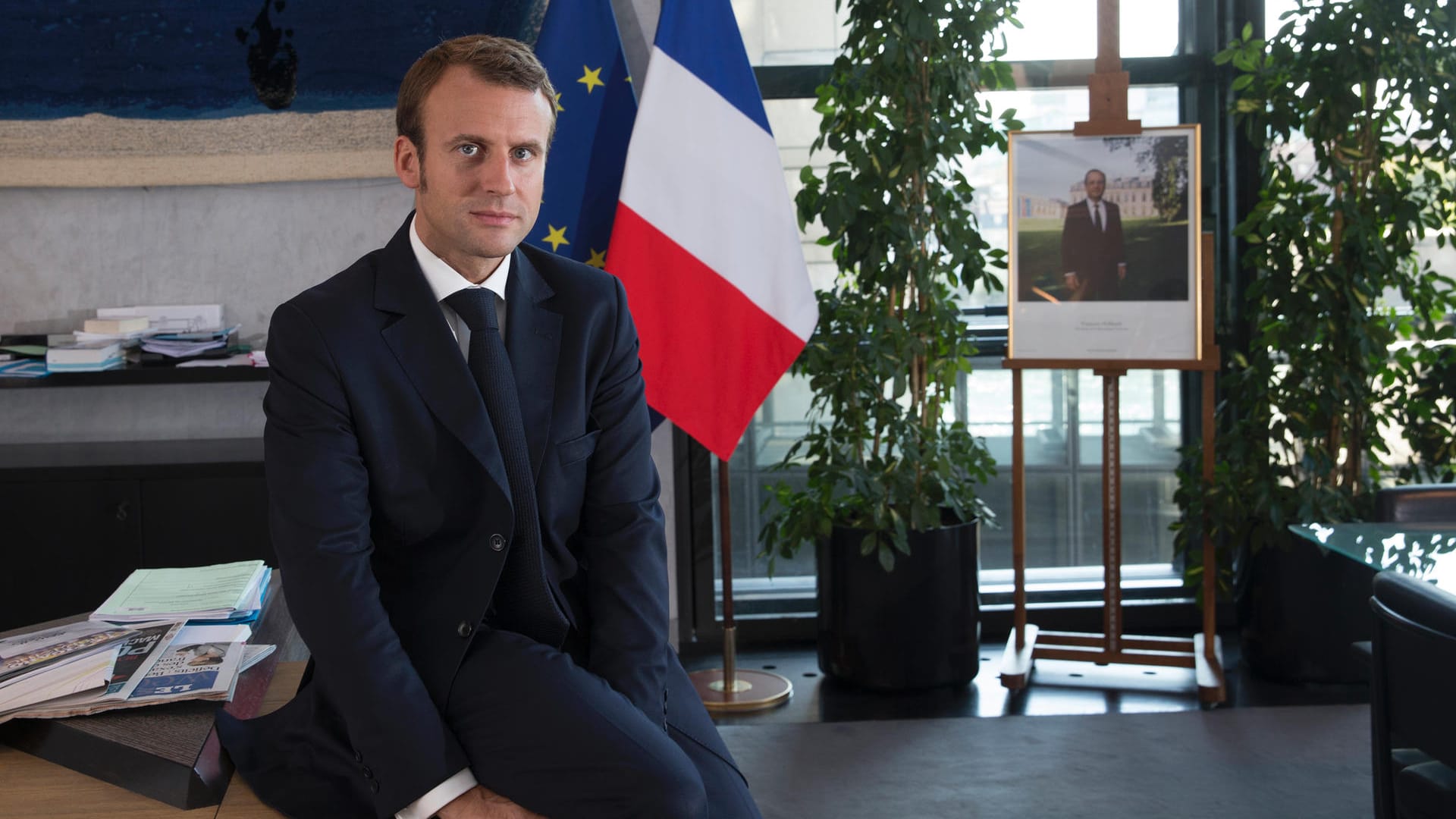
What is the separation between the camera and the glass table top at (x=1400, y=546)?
1.77 meters

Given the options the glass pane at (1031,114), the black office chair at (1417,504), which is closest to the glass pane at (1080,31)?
the glass pane at (1031,114)

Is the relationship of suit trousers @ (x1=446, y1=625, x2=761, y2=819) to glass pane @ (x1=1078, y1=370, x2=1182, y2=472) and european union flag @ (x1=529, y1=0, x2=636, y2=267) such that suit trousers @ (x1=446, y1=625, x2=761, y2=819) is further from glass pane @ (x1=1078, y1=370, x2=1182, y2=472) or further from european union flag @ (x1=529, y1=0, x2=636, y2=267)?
glass pane @ (x1=1078, y1=370, x2=1182, y2=472)

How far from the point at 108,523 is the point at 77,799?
191 cm

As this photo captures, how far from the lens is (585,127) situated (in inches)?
123

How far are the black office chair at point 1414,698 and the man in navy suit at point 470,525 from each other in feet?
2.72

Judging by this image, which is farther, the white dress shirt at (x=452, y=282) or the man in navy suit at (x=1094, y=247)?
the man in navy suit at (x=1094, y=247)

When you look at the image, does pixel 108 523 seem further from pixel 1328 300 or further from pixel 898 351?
pixel 1328 300

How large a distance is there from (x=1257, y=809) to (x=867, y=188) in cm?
167

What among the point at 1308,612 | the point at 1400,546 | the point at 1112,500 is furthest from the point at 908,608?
the point at 1400,546

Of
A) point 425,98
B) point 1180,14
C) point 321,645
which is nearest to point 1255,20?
point 1180,14

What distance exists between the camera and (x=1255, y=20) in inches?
143

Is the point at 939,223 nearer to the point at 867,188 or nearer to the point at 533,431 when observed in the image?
the point at 867,188

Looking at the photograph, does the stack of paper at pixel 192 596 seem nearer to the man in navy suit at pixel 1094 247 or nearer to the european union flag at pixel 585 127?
the european union flag at pixel 585 127

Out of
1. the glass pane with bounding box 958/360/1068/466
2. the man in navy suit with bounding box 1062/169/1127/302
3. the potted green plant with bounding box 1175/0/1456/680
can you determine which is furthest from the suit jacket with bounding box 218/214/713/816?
the glass pane with bounding box 958/360/1068/466
